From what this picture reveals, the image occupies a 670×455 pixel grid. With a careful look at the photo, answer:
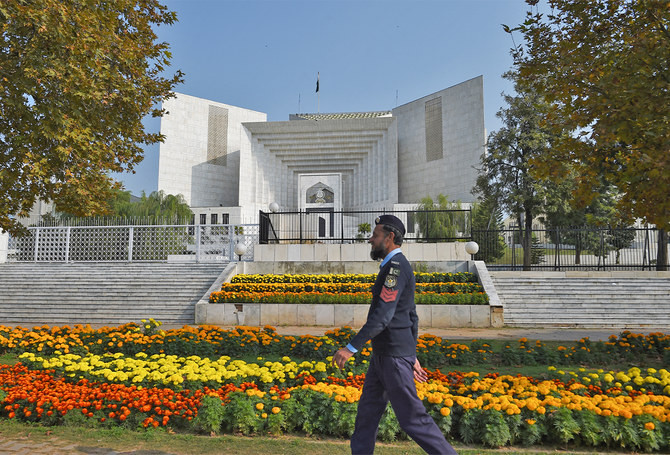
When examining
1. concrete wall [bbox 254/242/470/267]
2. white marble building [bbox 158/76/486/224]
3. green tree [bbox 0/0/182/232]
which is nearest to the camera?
green tree [bbox 0/0/182/232]

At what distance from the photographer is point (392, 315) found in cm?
294

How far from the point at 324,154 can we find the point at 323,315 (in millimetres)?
35466

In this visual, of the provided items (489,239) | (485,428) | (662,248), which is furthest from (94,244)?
(662,248)

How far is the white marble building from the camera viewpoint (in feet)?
143

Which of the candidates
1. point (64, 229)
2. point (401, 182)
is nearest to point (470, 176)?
point (401, 182)

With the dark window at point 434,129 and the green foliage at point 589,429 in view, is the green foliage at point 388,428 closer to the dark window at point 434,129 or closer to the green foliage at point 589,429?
the green foliage at point 589,429

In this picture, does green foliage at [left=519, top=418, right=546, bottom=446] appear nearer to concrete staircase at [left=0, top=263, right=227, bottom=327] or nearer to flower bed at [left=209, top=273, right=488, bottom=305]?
flower bed at [left=209, top=273, right=488, bottom=305]

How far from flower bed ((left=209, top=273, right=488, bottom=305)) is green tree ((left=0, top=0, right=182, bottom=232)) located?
489cm

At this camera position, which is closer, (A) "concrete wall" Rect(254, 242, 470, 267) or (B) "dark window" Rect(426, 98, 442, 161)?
(A) "concrete wall" Rect(254, 242, 470, 267)

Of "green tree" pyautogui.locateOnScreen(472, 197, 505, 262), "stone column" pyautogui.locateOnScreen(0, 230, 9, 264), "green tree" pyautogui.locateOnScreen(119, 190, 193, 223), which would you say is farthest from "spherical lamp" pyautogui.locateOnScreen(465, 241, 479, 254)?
"green tree" pyautogui.locateOnScreen(119, 190, 193, 223)

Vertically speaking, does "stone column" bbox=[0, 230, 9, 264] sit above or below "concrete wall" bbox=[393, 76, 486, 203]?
below

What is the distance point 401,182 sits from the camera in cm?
4984

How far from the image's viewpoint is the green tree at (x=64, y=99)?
21.5 feet

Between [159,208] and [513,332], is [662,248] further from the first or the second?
[159,208]
